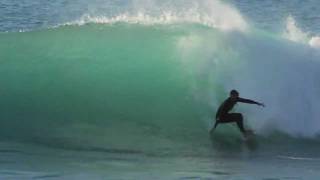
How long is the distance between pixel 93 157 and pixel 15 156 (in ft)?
3.51

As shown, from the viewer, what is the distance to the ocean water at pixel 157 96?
472 inches

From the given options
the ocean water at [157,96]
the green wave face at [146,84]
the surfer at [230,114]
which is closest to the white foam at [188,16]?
the ocean water at [157,96]

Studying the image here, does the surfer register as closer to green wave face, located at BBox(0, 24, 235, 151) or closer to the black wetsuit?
the black wetsuit

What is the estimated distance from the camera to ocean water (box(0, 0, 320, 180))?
1199 centimetres

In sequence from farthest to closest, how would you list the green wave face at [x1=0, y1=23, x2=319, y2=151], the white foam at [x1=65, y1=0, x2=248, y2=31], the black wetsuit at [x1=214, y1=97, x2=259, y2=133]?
the white foam at [x1=65, y1=0, x2=248, y2=31] → the green wave face at [x1=0, y1=23, x2=319, y2=151] → the black wetsuit at [x1=214, y1=97, x2=259, y2=133]

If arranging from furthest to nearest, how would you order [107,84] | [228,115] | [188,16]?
[188,16] → [107,84] → [228,115]

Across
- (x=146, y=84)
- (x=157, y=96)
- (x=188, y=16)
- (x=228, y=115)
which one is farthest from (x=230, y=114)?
(x=188, y=16)

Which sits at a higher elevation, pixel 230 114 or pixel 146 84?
pixel 146 84

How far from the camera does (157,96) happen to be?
15.6 m

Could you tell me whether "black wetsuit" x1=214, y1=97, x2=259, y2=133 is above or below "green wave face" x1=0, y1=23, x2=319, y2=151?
below

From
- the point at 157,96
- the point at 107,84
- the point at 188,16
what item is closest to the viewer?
Result: the point at 157,96

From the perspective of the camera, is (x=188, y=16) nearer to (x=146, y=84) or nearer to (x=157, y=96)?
(x=146, y=84)

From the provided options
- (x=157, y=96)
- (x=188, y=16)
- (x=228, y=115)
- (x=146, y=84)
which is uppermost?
(x=188, y=16)

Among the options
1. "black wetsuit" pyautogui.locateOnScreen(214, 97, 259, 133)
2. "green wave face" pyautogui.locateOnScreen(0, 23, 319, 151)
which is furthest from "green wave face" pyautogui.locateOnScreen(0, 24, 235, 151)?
"black wetsuit" pyautogui.locateOnScreen(214, 97, 259, 133)
